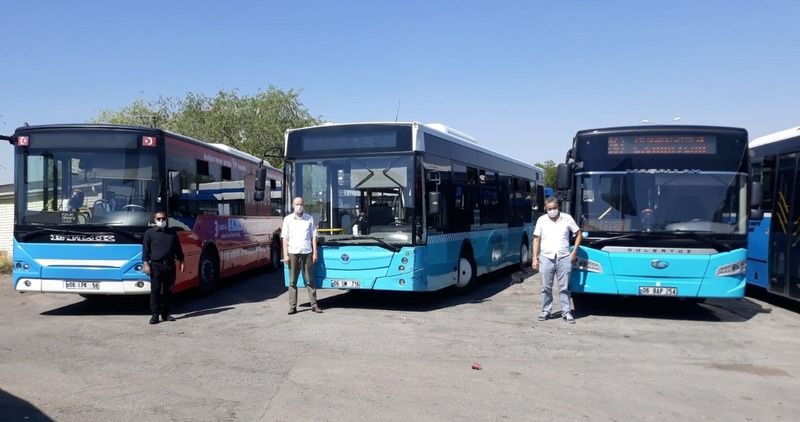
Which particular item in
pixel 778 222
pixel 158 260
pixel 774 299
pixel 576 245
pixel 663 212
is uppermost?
pixel 663 212

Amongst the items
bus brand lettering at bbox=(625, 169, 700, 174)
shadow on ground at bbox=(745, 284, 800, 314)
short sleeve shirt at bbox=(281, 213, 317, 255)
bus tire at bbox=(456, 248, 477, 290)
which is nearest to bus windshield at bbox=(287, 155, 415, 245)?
short sleeve shirt at bbox=(281, 213, 317, 255)

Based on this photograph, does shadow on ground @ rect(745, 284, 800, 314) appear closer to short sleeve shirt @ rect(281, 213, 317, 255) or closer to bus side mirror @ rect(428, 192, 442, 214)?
bus side mirror @ rect(428, 192, 442, 214)

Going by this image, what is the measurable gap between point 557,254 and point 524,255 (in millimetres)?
8065

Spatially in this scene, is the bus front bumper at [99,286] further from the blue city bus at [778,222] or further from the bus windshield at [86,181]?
the blue city bus at [778,222]

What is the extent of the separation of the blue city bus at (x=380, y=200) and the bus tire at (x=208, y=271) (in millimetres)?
2620

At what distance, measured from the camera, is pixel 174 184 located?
1134 cm

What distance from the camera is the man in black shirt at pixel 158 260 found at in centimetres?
1036

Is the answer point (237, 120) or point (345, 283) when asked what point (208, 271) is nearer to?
point (345, 283)

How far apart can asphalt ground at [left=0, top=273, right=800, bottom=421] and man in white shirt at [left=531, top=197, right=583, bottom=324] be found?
1.65ft

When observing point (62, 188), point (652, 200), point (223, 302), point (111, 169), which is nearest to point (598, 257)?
point (652, 200)

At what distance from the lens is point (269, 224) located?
715 inches

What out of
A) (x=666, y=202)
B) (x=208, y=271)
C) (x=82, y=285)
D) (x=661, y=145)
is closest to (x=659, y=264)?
(x=666, y=202)

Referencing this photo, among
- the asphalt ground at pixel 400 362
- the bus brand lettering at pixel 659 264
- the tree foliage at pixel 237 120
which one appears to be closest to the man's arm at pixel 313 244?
the asphalt ground at pixel 400 362

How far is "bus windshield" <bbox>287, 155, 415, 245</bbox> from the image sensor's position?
35.1 ft
